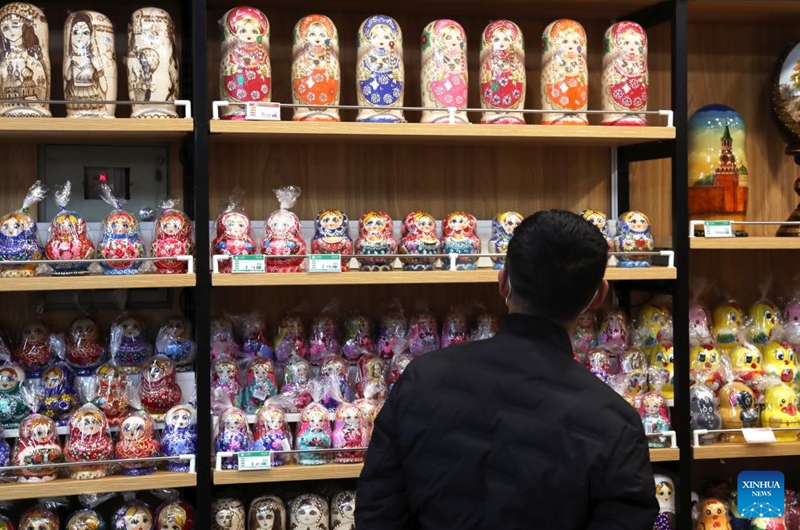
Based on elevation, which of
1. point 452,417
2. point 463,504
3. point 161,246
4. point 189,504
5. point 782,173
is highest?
point 782,173

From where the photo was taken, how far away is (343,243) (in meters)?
2.45

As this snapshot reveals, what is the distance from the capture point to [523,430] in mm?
1292

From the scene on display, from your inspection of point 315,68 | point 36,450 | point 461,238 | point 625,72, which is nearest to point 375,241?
point 461,238

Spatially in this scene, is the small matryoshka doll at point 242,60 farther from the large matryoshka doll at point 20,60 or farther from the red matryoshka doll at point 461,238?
the red matryoshka doll at point 461,238

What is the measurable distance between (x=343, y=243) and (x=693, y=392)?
1007mm

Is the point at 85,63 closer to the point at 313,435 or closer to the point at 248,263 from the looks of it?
the point at 248,263

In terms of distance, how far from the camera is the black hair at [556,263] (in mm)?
1364

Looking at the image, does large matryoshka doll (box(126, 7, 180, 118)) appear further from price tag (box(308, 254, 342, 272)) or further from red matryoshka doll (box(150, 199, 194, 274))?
price tag (box(308, 254, 342, 272))

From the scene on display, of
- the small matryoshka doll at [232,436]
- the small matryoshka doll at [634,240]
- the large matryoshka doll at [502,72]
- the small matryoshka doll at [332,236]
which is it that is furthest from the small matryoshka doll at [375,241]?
the small matryoshka doll at [634,240]

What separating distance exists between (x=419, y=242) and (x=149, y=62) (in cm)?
78

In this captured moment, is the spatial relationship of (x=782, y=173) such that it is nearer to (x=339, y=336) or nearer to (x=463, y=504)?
(x=339, y=336)

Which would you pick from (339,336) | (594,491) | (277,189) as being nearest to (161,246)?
(277,189)

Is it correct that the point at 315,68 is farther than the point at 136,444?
Yes

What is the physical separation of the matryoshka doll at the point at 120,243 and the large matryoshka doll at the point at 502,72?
0.92 metres
